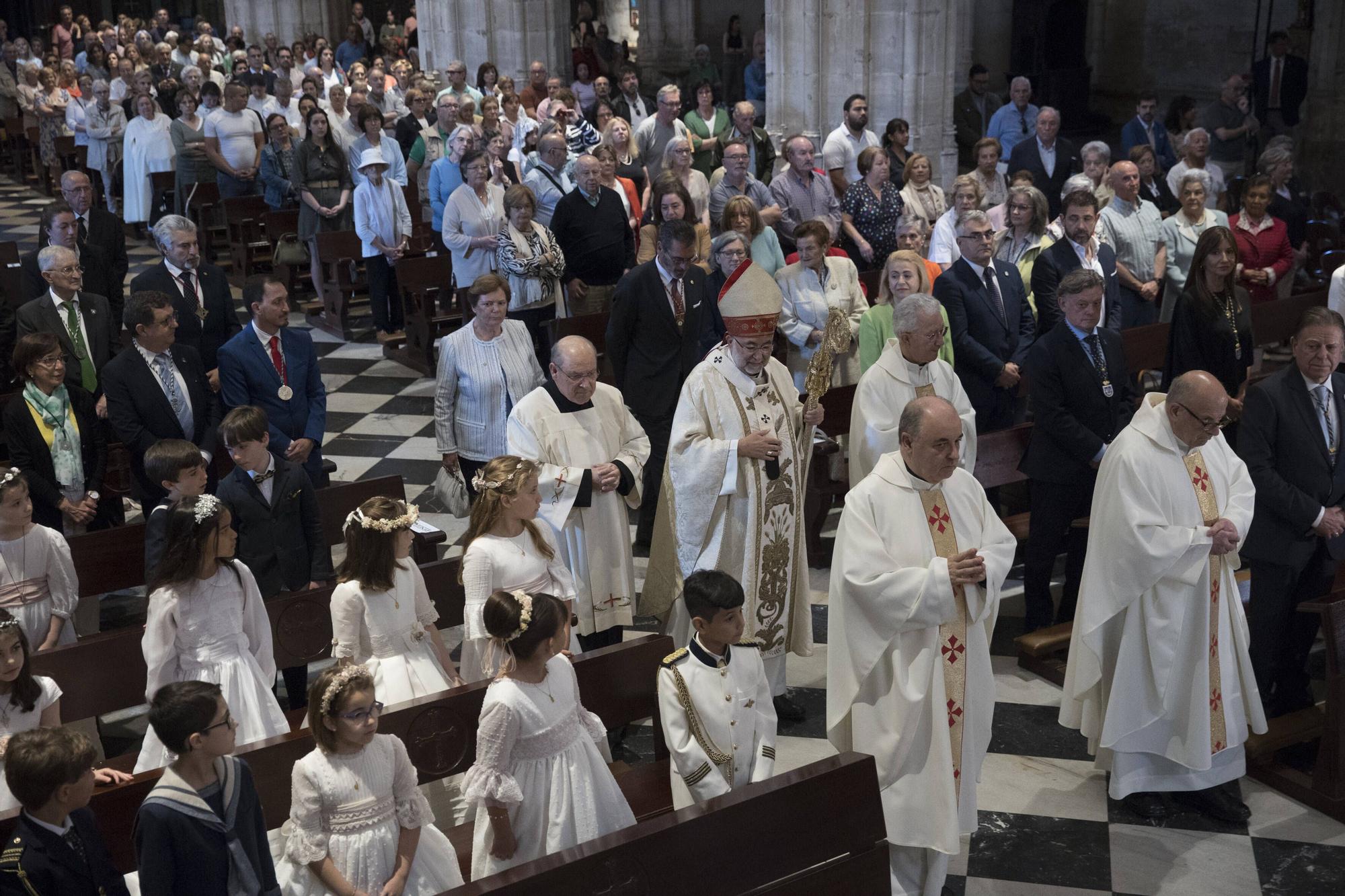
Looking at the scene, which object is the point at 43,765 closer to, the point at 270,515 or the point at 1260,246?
the point at 270,515

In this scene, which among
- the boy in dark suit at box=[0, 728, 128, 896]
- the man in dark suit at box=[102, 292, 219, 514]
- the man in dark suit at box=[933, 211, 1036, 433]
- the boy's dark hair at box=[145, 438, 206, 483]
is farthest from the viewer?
the man in dark suit at box=[933, 211, 1036, 433]

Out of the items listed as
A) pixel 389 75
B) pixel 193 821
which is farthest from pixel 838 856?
pixel 389 75

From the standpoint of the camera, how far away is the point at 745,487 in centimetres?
538

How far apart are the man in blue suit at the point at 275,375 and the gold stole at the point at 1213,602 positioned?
149 inches

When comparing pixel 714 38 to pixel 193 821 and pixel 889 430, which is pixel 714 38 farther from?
pixel 193 821

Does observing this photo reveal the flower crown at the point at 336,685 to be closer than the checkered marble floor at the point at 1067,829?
Yes

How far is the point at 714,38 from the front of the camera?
2397 centimetres

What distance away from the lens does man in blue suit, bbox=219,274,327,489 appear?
6.43 metres

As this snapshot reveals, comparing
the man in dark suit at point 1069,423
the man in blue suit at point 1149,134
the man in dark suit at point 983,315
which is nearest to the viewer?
the man in dark suit at point 1069,423

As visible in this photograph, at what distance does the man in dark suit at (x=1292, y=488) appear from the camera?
5270 millimetres

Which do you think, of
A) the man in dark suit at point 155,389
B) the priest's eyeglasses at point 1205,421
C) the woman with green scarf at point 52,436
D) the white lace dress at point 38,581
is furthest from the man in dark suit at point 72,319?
the priest's eyeglasses at point 1205,421

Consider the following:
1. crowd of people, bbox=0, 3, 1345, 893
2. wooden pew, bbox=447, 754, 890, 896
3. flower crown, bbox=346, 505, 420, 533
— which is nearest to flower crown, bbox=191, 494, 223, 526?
crowd of people, bbox=0, 3, 1345, 893

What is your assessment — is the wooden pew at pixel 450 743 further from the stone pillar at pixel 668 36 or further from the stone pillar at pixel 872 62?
the stone pillar at pixel 668 36

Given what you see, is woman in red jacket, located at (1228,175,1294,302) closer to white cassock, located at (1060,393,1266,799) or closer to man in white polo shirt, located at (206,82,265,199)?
white cassock, located at (1060,393,1266,799)
